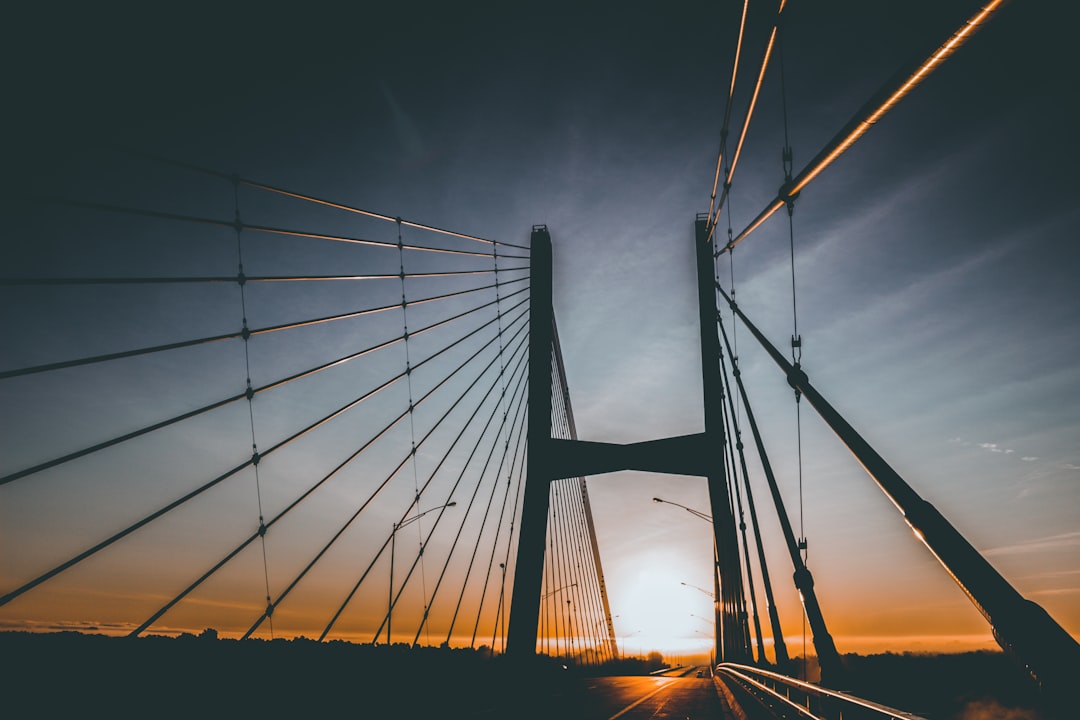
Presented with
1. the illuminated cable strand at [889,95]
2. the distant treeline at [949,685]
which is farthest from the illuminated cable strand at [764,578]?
the distant treeline at [949,685]

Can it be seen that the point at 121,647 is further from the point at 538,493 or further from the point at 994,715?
the point at 994,715

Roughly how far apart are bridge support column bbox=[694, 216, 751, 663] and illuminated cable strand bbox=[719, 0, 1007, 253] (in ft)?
39.1

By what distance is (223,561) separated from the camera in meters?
7.04

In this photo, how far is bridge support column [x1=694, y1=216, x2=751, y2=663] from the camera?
1689cm

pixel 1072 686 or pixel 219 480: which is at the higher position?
pixel 219 480

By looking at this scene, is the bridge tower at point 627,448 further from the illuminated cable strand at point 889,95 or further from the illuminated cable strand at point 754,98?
the illuminated cable strand at point 889,95

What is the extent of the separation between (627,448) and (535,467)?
270 centimetres

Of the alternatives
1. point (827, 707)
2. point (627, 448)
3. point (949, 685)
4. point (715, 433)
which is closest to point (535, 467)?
point (627, 448)

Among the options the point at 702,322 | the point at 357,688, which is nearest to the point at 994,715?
the point at 702,322

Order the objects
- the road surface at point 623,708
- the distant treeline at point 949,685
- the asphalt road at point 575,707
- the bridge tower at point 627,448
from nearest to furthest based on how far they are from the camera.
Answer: the asphalt road at point 575,707 < the road surface at point 623,708 < the bridge tower at point 627,448 < the distant treeline at point 949,685

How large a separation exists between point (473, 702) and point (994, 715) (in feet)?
512

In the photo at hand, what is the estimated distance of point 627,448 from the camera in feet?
55.7

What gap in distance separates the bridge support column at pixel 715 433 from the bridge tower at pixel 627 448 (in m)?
0.03

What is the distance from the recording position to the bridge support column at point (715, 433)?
55.4ft
